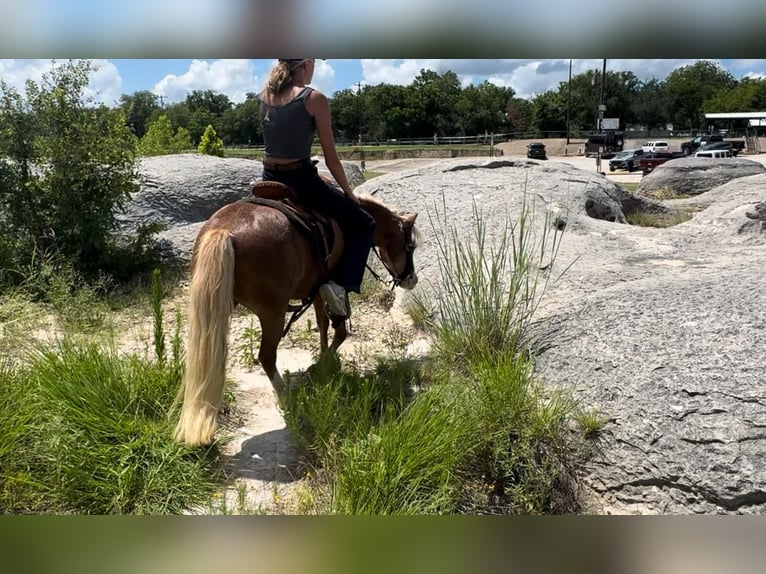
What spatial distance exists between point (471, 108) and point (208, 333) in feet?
126

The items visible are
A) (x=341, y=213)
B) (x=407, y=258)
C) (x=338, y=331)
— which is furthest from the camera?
(x=407, y=258)

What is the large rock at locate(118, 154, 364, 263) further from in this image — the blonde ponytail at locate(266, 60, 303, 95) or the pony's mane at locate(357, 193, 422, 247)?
the blonde ponytail at locate(266, 60, 303, 95)

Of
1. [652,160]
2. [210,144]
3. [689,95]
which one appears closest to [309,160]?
[210,144]

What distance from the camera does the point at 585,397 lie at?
3902 millimetres

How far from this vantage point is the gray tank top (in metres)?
3.88

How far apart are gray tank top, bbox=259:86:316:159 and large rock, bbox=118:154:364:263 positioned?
5.02 metres

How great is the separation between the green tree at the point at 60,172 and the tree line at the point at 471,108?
0.79m

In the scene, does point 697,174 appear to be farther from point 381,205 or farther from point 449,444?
point 449,444

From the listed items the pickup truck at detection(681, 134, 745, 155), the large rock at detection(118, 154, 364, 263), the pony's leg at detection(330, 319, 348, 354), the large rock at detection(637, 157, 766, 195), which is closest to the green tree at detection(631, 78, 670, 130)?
the pickup truck at detection(681, 134, 745, 155)

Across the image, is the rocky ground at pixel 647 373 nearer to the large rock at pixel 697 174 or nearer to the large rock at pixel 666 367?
the large rock at pixel 666 367

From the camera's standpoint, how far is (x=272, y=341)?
4.13 m

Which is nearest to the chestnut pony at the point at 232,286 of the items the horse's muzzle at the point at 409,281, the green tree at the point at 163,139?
the horse's muzzle at the point at 409,281
